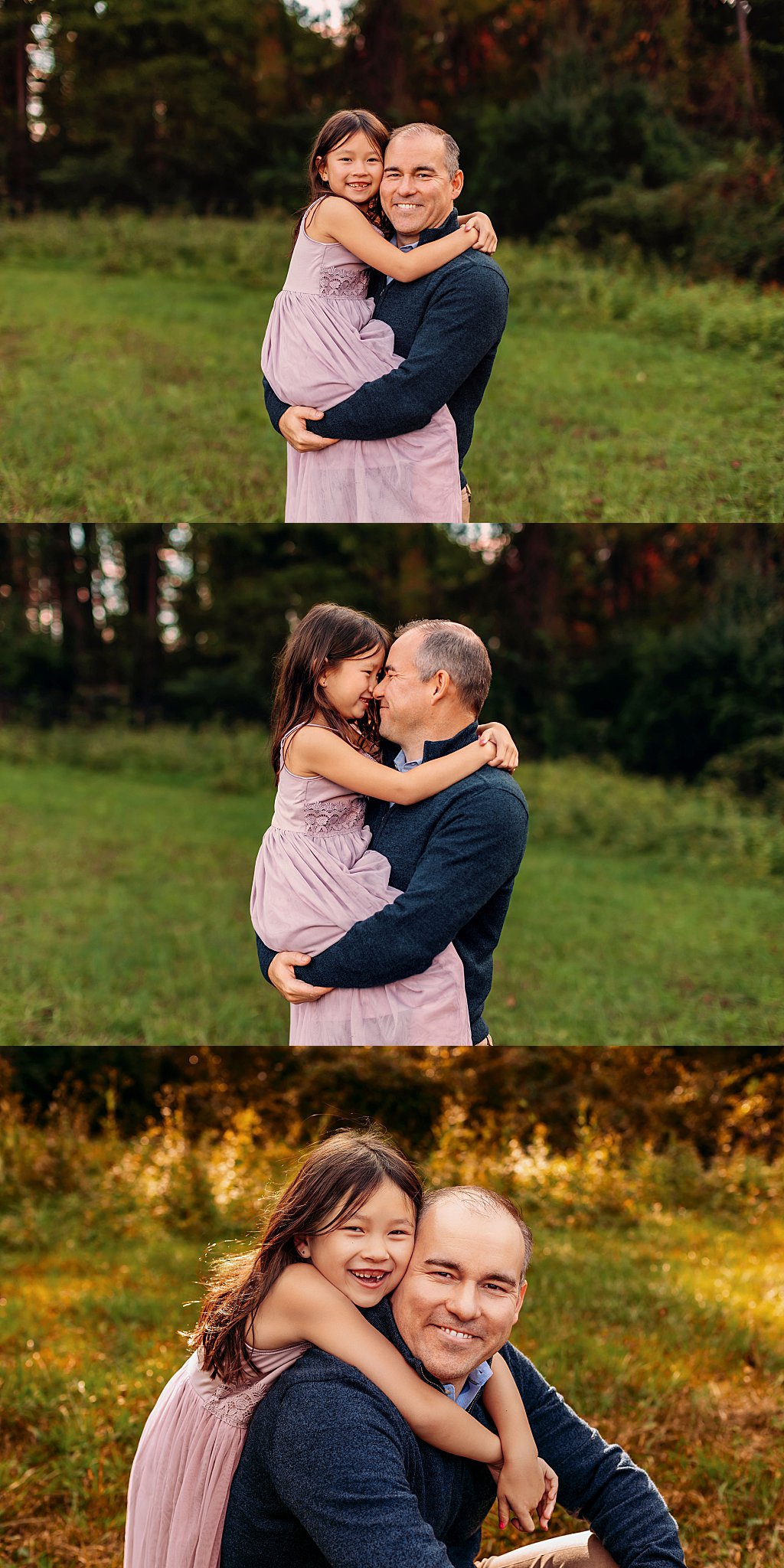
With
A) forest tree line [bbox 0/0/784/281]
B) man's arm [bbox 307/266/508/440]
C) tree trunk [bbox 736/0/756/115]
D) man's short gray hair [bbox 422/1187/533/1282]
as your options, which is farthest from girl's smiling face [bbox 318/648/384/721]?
tree trunk [bbox 736/0/756/115]

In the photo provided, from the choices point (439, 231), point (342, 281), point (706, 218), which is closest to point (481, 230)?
point (439, 231)

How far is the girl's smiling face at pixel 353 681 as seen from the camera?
2.91 meters

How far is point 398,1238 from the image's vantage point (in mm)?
2289

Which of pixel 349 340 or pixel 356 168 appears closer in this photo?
pixel 356 168

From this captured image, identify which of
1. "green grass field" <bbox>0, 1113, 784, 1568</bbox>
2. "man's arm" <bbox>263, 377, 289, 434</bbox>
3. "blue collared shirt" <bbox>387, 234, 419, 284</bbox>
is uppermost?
"blue collared shirt" <bbox>387, 234, 419, 284</bbox>

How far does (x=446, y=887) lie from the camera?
9.14ft

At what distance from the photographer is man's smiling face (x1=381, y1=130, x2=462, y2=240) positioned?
2967mm

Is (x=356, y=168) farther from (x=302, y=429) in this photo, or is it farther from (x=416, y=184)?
(x=302, y=429)

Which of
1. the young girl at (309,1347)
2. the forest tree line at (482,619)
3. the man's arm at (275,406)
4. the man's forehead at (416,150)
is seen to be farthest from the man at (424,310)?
the forest tree line at (482,619)

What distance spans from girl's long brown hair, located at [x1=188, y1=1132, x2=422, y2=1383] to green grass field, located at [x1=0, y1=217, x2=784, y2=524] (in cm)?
528

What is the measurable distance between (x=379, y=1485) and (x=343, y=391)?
7.51 ft

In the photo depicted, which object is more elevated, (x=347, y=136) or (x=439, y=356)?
(x=347, y=136)

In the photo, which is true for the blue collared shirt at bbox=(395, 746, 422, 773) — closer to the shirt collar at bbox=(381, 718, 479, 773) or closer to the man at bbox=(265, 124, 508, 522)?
the shirt collar at bbox=(381, 718, 479, 773)

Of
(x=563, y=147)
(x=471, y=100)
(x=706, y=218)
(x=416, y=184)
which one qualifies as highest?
(x=471, y=100)
